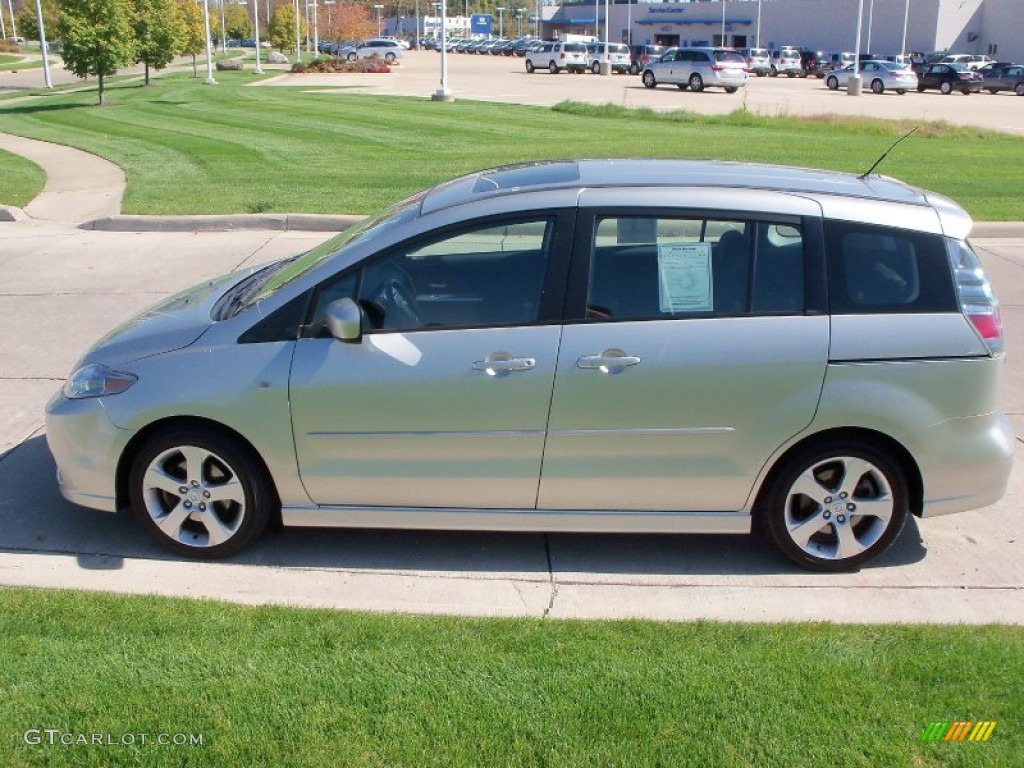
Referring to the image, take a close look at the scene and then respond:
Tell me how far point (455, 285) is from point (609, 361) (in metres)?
0.78

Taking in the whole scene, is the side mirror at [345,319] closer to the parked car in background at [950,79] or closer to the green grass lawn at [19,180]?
the green grass lawn at [19,180]

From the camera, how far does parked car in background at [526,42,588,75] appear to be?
200 feet

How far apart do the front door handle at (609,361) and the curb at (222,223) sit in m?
8.13

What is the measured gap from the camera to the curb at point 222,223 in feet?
40.8

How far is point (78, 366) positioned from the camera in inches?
204

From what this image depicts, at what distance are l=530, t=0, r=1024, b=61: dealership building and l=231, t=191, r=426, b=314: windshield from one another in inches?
3148

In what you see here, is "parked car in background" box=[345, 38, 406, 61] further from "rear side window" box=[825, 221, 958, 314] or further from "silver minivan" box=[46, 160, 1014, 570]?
"rear side window" box=[825, 221, 958, 314]

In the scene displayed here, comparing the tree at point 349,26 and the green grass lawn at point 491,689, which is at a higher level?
the tree at point 349,26

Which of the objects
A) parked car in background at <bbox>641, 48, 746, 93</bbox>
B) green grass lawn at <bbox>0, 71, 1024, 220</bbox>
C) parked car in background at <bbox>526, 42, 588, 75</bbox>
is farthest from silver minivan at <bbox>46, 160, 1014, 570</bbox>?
parked car in background at <bbox>526, 42, 588, 75</bbox>

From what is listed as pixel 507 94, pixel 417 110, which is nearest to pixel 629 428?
pixel 417 110

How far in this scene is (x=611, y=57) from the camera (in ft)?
208

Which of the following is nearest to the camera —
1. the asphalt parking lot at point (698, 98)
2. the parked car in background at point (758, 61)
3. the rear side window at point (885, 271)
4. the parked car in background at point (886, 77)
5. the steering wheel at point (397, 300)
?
the rear side window at point (885, 271)

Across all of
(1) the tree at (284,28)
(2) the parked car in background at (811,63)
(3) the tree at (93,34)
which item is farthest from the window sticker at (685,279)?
(1) the tree at (284,28)

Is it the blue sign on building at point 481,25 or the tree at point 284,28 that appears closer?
the tree at point 284,28
